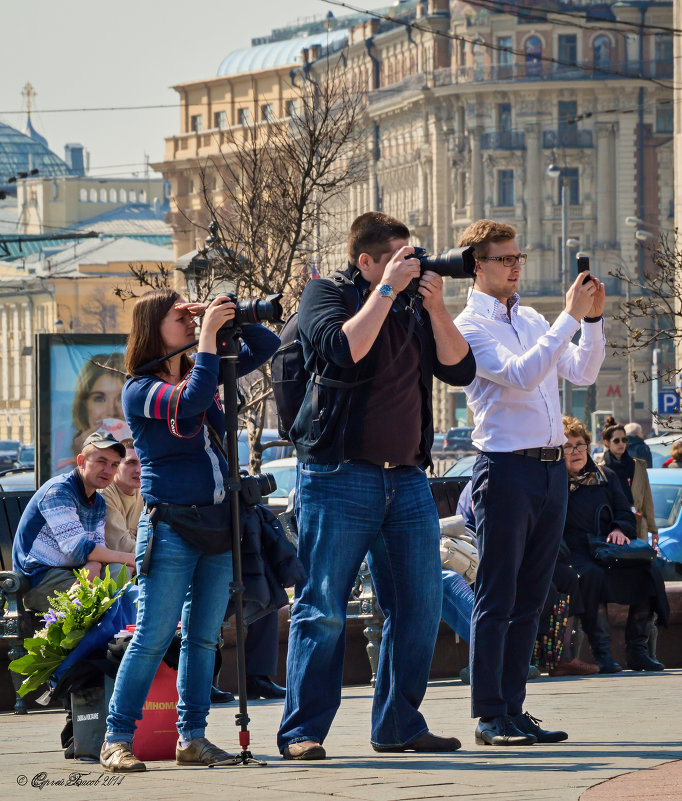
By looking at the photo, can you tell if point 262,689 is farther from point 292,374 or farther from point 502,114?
point 502,114

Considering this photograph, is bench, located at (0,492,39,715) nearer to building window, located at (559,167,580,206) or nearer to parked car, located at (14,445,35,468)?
parked car, located at (14,445,35,468)

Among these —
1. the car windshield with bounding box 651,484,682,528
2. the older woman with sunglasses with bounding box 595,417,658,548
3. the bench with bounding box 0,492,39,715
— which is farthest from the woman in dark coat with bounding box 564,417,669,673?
the car windshield with bounding box 651,484,682,528

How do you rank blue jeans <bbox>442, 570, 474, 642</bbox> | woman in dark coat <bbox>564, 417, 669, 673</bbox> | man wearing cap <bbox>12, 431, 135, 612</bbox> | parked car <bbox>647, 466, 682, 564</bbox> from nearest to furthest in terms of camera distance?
1. man wearing cap <bbox>12, 431, 135, 612</bbox>
2. blue jeans <bbox>442, 570, 474, 642</bbox>
3. woman in dark coat <bbox>564, 417, 669, 673</bbox>
4. parked car <bbox>647, 466, 682, 564</bbox>

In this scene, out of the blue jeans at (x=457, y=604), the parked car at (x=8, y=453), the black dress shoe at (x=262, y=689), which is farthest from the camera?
the parked car at (x=8, y=453)

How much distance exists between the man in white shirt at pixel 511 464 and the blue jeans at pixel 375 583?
36 centimetres

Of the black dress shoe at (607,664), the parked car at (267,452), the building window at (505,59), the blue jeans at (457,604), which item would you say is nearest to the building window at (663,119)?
the building window at (505,59)

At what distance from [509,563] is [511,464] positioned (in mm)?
366

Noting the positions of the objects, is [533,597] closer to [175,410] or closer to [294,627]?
[294,627]

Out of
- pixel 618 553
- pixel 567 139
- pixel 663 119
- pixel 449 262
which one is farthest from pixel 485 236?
pixel 567 139

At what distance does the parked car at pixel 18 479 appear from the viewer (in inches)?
1180

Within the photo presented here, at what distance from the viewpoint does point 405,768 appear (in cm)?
662

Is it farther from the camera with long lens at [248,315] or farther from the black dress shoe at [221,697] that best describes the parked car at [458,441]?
the camera with long lens at [248,315]

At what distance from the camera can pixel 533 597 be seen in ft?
24.8

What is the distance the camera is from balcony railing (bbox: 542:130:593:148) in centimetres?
9594
